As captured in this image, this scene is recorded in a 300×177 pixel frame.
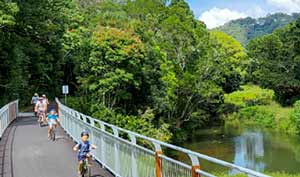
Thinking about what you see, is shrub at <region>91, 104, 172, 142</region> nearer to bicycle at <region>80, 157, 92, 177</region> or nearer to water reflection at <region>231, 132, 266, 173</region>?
water reflection at <region>231, 132, 266, 173</region>

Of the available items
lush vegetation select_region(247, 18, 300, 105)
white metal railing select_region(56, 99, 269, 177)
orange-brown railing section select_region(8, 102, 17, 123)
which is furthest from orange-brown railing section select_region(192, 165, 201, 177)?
lush vegetation select_region(247, 18, 300, 105)

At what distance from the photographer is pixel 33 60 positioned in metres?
41.2

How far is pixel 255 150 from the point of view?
3466 centimetres

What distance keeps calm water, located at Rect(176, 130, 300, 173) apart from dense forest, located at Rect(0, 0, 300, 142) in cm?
325

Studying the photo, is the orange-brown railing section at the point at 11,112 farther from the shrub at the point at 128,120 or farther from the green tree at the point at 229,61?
the green tree at the point at 229,61

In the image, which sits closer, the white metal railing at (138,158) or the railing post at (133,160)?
the white metal railing at (138,158)

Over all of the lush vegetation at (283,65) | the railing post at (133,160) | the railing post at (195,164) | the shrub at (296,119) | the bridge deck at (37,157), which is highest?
the lush vegetation at (283,65)

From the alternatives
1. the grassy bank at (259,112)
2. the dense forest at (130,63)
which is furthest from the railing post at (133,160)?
the grassy bank at (259,112)

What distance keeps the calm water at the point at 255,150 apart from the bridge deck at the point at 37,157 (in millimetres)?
11990

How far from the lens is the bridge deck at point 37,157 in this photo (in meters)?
10.4

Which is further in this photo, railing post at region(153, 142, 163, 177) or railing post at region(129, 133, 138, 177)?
railing post at region(129, 133, 138, 177)

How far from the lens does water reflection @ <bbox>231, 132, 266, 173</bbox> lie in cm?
2942

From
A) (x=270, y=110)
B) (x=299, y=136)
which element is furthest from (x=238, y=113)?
(x=299, y=136)

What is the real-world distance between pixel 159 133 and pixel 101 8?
2301 cm
